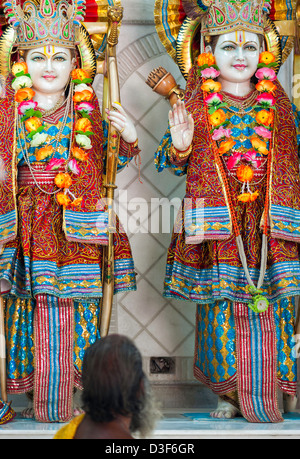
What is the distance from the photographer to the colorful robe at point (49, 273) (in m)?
4.52

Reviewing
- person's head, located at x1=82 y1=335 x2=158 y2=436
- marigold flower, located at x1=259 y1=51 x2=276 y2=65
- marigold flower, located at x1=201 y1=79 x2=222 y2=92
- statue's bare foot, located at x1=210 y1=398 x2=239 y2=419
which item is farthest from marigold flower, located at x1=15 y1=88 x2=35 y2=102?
person's head, located at x1=82 y1=335 x2=158 y2=436

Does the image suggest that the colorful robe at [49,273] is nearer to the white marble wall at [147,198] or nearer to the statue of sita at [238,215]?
the statue of sita at [238,215]

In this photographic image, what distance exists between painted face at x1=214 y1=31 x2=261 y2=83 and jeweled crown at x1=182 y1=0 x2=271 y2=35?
1.7 inches

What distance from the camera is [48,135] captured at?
15.4 ft

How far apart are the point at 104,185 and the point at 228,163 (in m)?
0.71

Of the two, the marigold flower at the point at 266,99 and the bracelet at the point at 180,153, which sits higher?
the marigold flower at the point at 266,99

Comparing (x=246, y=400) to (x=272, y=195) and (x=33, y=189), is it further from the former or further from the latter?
(x=33, y=189)

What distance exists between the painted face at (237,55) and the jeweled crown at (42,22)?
2.73 feet

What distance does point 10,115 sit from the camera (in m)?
4.70

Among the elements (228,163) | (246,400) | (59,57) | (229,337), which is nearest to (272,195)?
(228,163)

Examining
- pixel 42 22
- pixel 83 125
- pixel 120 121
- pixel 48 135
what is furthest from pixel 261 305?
pixel 42 22

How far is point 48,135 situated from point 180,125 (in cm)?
72

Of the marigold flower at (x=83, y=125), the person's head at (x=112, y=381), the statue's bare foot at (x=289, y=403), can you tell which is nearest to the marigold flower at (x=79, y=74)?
the marigold flower at (x=83, y=125)

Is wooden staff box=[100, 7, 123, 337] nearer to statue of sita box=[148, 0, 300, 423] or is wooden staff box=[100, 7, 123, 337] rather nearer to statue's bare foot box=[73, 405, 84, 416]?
statue of sita box=[148, 0, 300, 423]
